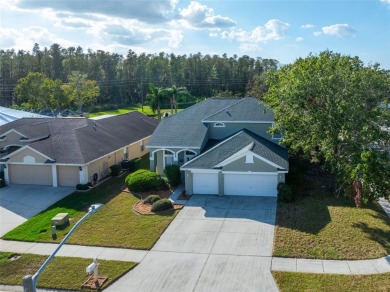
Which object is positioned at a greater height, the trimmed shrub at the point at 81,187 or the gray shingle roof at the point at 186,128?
the gray shingle roof at the point at 186,128

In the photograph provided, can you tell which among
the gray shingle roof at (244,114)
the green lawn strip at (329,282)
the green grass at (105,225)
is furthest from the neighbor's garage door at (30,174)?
the green lawn strip at (329,282)

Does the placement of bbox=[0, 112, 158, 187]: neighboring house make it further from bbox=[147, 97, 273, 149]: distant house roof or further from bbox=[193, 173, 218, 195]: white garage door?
bbox=[193, 173, 218, 195]: white garage door

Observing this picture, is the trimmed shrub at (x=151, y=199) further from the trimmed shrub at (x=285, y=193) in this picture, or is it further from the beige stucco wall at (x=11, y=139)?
the beige stucco wall at (x=11, y=139)

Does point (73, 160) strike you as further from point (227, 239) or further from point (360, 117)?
point (360, 117)

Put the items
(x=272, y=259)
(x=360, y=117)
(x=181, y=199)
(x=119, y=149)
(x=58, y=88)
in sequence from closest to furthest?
(x=272, y=259)
(x=360, y=117)
(x=181, y=199)
(x=119, y=149)
(x=58, y=88)

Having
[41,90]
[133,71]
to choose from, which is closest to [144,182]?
[41,90]

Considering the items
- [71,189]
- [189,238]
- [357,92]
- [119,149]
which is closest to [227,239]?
[189,238]
